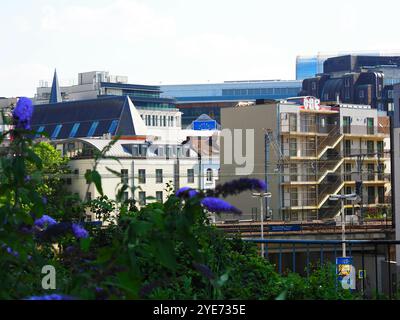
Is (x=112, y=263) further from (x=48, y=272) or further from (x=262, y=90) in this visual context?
(x=262, y=90)

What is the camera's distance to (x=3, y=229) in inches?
160

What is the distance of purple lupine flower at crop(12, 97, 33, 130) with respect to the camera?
13.6 feet

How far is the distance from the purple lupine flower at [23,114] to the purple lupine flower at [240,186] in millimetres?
833

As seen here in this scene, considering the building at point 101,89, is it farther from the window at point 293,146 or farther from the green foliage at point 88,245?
the green foliage at point 88,245

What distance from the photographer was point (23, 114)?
4141 mm

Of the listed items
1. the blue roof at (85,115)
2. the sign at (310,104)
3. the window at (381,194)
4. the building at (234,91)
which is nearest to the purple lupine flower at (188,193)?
the sign at (310,104)

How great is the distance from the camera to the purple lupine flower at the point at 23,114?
4137 millimetres

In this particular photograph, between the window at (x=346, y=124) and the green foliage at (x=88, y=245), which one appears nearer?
the green foliage at (x=88, y=245)

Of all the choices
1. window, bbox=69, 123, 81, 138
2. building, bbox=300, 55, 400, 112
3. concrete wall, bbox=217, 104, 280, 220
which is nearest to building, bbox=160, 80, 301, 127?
building, bbox=300, 55, 400, 112

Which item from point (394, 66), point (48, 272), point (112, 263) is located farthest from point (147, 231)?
point (394, 66)

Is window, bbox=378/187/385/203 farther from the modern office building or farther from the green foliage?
the green foliage

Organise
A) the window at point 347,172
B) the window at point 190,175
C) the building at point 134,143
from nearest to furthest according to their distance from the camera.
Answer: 1. the building at point 134,143
2. the window at point 347,172
3. the window at point 190,175

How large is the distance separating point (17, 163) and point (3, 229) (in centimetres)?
26

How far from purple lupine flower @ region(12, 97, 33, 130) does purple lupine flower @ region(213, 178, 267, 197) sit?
2.73ft
